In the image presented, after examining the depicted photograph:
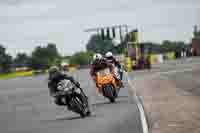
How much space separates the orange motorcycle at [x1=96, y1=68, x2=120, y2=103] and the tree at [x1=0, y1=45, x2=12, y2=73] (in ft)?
393

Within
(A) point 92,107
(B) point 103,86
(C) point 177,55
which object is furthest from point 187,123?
(C) point 177,55

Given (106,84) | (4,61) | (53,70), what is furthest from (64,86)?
(4,61)

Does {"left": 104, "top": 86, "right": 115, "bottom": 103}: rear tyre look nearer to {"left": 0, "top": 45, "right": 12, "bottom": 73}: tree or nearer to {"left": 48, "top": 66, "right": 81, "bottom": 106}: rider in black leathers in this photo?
{"left": 48, "top": 66, "right": 81, "bottom": 106}: rider in black leathers

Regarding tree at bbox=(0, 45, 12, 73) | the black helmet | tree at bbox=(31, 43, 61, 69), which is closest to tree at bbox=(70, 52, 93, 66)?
tree at bbox=(31, 43, 61, 69)

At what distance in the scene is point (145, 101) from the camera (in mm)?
23516

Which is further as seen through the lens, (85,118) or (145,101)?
(145,101)

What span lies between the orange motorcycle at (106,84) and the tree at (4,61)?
119900 millimetres

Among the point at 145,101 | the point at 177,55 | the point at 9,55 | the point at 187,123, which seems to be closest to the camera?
the point at 187,123

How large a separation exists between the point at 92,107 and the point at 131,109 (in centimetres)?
290

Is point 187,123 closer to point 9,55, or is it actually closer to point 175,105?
point 175,105

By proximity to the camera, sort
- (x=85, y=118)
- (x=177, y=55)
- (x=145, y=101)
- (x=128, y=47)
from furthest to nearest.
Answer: (x=177, y=55) → (x=128, y=47) → (x=145, y=101) → (x=85, y=118)

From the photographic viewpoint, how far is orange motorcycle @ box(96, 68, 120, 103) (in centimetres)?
2436

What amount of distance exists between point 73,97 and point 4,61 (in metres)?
145

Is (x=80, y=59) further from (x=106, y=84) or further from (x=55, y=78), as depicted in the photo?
(x=55, y=78)
